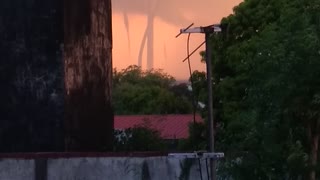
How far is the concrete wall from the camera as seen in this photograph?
17.9 metres

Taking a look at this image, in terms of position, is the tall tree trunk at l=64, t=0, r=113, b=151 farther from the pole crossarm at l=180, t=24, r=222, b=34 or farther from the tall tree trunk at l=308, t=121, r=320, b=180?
the pole crossarm at l=180, t=24, r=222, b=34

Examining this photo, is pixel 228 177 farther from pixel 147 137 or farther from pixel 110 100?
pixel 110 100

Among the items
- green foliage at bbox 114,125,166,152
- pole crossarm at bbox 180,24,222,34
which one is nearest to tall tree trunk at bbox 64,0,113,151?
green foliage at bbox 114,125,166,152

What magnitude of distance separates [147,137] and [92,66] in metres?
2.42

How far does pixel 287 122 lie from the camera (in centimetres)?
1425

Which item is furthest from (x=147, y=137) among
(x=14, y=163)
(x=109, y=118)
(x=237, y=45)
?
(x=237, y=45)

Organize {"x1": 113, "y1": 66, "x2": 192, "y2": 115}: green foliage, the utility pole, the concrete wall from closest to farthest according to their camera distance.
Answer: the utility pole, the concrete wall, {"x1": 113, "y1": 66, "x2": 192, "y2": 115}: green foliage

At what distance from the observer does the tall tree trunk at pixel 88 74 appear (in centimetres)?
2236

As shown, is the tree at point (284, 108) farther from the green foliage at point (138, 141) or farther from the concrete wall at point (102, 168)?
the green foliage at point (138, 141)

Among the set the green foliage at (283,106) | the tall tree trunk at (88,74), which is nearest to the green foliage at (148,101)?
the tall tree trunk at (88,74)

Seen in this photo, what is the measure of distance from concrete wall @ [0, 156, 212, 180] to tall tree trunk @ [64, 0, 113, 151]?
434 centimetres

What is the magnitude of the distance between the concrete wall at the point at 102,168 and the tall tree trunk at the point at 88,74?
14.2 ft

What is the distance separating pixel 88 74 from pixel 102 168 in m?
5.72

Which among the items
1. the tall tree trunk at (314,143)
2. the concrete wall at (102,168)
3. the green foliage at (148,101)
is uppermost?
the green foliage at (148,101)
